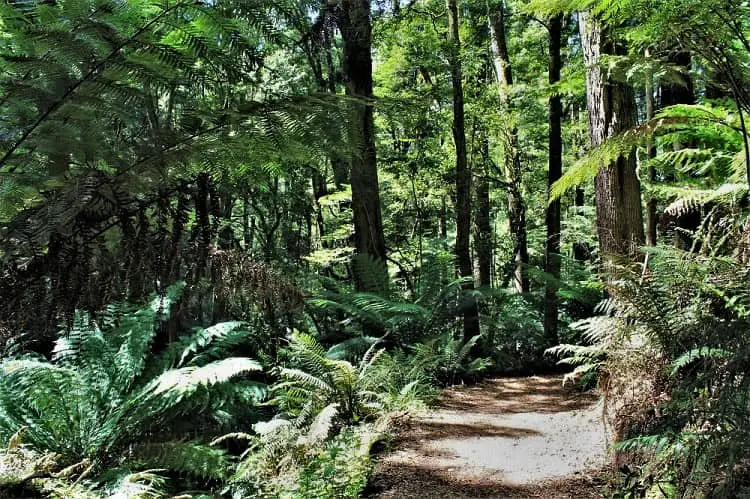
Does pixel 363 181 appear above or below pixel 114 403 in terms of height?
above

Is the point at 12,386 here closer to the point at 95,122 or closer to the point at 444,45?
the point at 95,122

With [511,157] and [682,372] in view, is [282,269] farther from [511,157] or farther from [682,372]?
[511,157]

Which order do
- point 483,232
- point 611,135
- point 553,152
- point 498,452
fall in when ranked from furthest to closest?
point 483,232
point 553,152
point 611,135
point 498,452

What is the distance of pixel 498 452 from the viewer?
418 cm

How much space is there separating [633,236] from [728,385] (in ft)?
9.66

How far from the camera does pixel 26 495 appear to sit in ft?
12.2

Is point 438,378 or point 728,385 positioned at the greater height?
point 728,385

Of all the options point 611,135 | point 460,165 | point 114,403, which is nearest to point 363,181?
point 460,165

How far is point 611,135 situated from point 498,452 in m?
3.02

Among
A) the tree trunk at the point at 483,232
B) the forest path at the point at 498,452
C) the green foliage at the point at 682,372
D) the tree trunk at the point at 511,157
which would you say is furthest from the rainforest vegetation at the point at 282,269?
the tree trunk at the point at 511,157

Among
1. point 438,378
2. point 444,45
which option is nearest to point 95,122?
point 438,378

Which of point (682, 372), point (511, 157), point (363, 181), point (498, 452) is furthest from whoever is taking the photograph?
point (511, 157)

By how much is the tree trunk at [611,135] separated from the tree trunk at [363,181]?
9.06 ft

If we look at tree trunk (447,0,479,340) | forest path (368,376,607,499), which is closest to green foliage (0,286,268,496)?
forest path (368,376,607,499)
